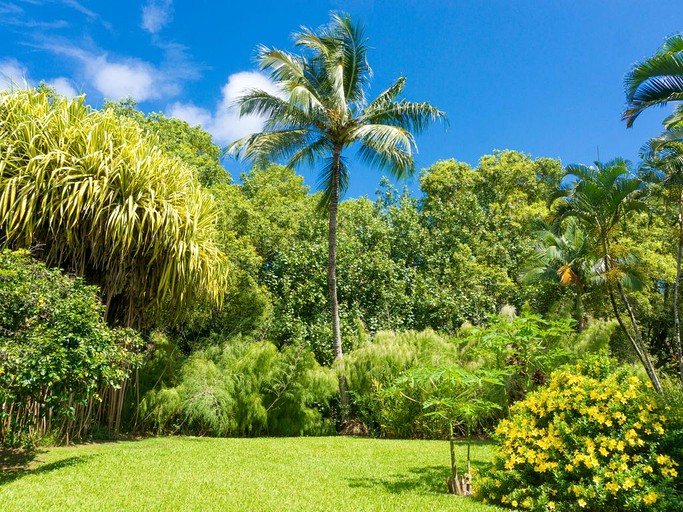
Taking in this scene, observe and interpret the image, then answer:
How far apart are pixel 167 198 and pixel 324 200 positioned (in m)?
5.10

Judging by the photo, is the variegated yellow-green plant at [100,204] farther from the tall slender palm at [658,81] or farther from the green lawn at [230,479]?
the tall slender palm at [658,81]

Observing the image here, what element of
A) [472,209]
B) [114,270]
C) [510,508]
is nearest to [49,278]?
[114,270]

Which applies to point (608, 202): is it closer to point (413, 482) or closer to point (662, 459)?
point (662, 459)

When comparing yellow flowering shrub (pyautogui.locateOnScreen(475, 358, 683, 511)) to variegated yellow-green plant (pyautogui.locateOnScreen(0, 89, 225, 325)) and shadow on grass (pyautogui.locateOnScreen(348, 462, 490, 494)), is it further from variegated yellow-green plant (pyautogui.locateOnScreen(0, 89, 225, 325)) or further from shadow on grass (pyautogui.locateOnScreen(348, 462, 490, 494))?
variegated yellow-green plant (pyautogui.locateOnScreen(0, 89, 225, 325))

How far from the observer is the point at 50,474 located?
550 centimetres

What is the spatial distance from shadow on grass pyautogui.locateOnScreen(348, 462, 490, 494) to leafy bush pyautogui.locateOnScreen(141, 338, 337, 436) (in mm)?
4720

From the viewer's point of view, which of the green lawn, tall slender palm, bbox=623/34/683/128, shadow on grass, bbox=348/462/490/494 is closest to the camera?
the green lawn

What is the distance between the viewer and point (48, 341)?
209 inches

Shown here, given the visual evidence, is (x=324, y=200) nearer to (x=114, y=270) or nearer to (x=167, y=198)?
(x=167, y=198)

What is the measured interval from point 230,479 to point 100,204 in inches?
184

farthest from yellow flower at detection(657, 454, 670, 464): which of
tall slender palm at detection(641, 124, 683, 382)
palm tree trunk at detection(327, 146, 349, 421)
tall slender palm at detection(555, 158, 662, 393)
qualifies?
palm tree trunk at detection(327, 146, 349, 421)

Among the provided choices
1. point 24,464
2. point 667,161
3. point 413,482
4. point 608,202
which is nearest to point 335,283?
point 608,202

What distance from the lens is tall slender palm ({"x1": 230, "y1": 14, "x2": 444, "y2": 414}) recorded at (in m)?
11.4

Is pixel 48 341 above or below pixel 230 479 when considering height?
above
